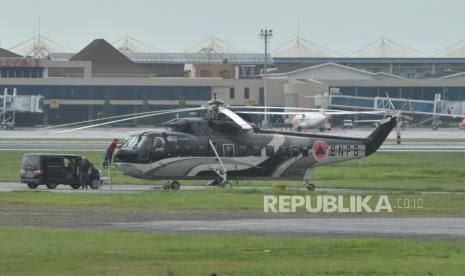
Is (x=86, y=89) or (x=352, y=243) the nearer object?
(x=352, y=243)

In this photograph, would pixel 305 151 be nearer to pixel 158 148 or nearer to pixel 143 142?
pixel 158 148

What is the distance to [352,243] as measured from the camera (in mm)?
30969

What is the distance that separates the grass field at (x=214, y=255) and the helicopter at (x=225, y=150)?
19687 mm

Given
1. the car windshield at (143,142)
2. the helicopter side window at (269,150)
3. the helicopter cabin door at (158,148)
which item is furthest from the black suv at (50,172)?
the helicopter side window at (269,150)

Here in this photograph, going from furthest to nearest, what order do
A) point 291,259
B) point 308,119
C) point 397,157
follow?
point 308,119 < point 397,157 < point 291,259

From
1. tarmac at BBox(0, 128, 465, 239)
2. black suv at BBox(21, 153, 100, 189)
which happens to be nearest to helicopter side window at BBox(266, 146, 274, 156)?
black suv at BBox(21, 153, 100, 189)

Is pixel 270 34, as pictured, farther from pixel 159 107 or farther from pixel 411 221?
pixel 411 221

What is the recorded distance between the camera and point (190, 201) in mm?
44594

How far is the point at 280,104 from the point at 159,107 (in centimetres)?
1756

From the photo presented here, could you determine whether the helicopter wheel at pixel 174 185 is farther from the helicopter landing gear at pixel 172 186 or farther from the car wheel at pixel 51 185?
the car wheel at pixel 51 185

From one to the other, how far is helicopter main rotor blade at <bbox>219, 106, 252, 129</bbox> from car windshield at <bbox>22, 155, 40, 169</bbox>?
7.86 meters

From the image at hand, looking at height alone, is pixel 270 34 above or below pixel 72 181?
above

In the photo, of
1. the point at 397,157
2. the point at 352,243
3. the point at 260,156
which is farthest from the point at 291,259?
the point at 397,157

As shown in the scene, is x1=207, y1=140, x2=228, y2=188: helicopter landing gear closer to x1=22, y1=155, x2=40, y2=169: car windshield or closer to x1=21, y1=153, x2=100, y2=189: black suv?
x1=21, y1=153, x2=100, y2=189: black suv
